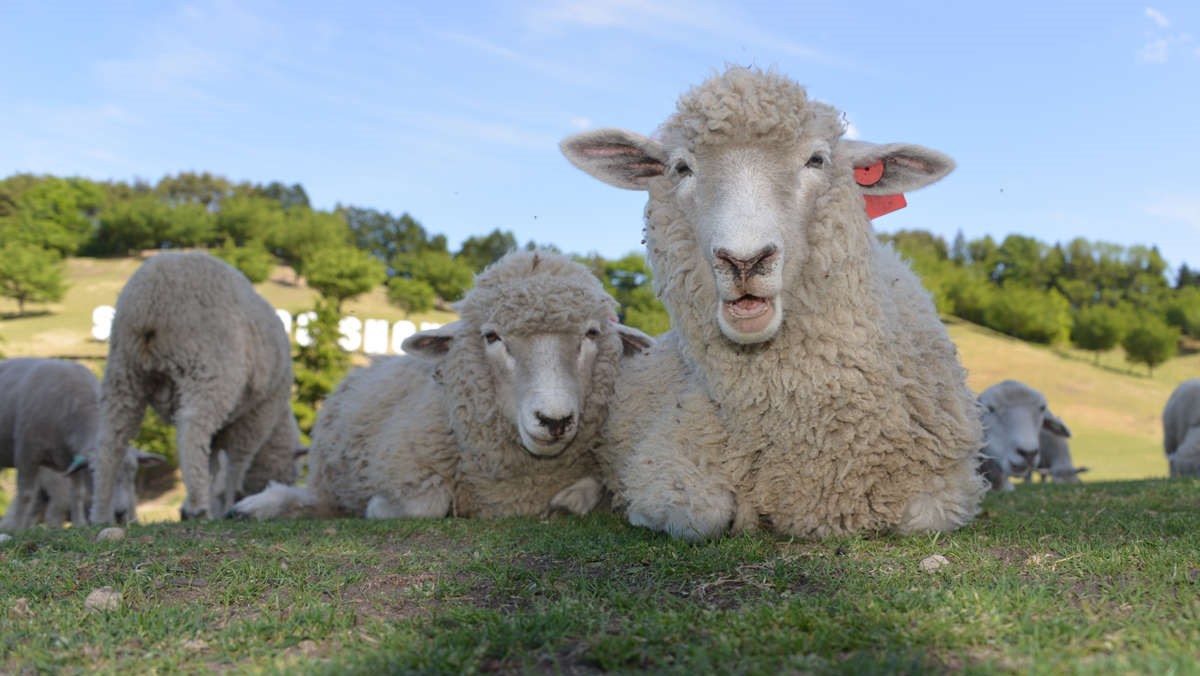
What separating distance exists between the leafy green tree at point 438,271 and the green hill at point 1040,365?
564cm

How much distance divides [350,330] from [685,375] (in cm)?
3152

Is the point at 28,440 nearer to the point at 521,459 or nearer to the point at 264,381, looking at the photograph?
the point at 264,381

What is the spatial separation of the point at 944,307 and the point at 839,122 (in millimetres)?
73580

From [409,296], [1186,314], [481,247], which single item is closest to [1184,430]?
[409,296]

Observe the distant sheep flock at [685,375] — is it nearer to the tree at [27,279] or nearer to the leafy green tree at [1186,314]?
the tree at [27,279]

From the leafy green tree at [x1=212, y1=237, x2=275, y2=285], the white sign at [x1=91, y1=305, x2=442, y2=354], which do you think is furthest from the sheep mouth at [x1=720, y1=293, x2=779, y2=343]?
the leafy green tree at [x1=212, y1=237, x2=275, y2=285]

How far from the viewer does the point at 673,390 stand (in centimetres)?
422

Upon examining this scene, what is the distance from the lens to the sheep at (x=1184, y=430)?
10320mm

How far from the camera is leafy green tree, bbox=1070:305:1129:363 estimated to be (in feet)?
210

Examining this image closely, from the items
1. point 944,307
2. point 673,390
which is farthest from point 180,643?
point 944,307

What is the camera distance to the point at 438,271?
60688 mm

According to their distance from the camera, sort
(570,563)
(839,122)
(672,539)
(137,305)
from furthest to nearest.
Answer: (137,305) → (839,122) → (672,539) → (570,563)

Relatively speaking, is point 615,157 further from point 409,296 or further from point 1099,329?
point 1099,329

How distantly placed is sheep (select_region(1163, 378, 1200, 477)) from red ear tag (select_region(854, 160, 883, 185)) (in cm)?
853
